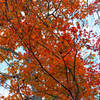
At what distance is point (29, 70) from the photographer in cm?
330

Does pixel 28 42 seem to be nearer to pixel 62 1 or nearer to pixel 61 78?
pixel 61 78

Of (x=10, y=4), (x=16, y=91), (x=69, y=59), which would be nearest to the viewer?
(x=10, y=4)

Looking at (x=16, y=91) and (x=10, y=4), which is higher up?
(x=10, y=4)

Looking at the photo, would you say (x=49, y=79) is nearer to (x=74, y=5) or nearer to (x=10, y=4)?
(x=10, y=4)

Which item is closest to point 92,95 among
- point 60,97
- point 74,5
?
point 60,97

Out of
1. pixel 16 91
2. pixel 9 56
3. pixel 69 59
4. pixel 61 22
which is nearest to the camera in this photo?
pixel 69 59

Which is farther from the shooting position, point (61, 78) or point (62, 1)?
point (62, 1)

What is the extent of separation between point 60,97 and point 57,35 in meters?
1.61

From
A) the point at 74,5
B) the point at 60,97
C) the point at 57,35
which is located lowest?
the point at 60,97

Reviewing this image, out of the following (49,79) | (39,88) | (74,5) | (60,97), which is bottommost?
(60,97)

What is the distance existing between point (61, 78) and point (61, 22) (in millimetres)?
1530

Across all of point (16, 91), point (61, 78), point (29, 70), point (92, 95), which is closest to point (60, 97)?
point (61, 78)

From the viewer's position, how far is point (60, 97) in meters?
3.24

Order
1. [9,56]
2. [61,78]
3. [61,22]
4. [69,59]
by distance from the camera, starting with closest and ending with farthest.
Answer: [69,59], [61,78], [61,22], [9,56]
